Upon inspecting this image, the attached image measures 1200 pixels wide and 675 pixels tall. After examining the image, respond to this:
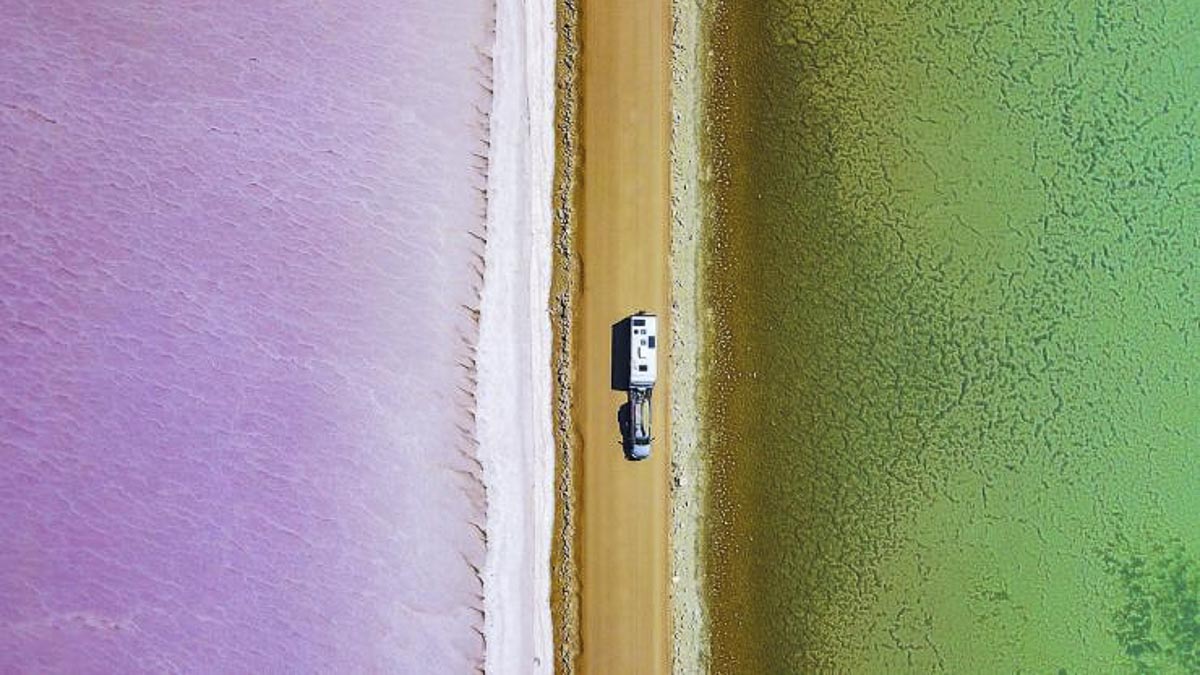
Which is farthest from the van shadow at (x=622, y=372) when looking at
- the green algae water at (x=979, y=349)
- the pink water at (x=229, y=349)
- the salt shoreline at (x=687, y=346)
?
the pink water at (x=229, y=349)

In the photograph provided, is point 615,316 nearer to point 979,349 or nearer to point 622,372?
point 622,372

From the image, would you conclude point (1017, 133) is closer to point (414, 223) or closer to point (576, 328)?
point (576, 328)

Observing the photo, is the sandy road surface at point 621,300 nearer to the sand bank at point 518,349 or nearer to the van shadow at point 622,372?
the van shadow at point 622,372

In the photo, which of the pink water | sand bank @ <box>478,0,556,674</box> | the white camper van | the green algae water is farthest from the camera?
the white camper van

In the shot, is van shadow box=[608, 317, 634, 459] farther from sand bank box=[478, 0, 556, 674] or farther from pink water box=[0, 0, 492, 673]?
pink water box=[0, 0, 492, 673]

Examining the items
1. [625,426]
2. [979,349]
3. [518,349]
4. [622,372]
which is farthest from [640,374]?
Result: [979,349]

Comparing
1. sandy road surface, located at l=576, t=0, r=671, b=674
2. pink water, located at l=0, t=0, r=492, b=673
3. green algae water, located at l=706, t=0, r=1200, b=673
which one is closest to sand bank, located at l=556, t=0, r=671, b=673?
sandy road surface, located at l=576, t=0, r=671, b=674
